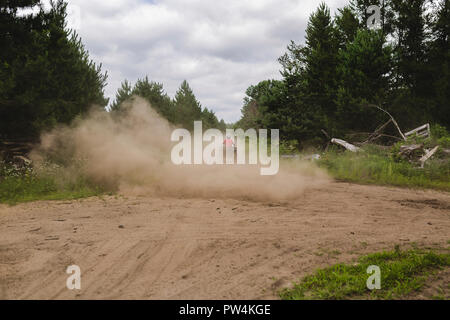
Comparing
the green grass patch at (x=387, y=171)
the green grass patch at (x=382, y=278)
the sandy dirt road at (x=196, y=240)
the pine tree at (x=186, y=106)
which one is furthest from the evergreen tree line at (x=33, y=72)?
the pine tree at (x=186, y=106)

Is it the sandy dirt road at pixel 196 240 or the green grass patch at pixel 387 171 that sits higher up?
the green grass patch at pixel 387 171

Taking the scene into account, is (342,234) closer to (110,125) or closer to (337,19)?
(110,125)

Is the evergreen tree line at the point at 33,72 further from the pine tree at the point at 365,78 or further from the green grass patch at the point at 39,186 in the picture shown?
the pine tree at the point at 365,78

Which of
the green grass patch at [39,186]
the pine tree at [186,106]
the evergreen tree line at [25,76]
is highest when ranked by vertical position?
the pine tree at [186,106]

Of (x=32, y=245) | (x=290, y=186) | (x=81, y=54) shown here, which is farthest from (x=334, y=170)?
(x=81, y=54)

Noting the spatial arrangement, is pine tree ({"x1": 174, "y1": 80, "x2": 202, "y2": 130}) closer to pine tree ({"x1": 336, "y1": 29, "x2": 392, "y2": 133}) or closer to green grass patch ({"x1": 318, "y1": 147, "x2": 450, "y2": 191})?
pine tree ({"x1": 336, "y1": 29, "x2": 392, "y2": 133})

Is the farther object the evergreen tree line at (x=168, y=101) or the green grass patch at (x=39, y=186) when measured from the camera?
the evergreen tree line at (x=168, y=101)

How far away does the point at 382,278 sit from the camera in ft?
12.0

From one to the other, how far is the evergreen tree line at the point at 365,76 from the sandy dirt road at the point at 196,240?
1216cm

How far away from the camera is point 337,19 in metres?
23.4

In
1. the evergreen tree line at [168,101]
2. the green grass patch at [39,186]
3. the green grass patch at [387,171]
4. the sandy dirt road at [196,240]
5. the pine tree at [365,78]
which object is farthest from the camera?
the evergreen tree line at [168,101]

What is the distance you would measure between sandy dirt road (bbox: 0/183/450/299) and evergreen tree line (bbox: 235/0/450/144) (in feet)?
39.9

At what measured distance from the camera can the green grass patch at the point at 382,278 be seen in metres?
3.41

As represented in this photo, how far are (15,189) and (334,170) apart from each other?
1291 centimetres
